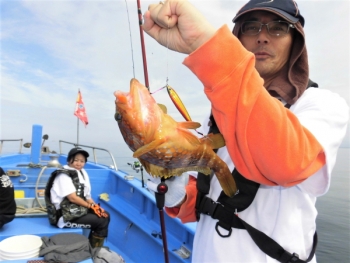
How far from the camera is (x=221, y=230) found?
5.60 feet

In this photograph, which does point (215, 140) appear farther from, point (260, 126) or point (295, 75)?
point (295, 75)

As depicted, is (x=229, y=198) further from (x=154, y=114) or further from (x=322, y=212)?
(x=322, y=212)

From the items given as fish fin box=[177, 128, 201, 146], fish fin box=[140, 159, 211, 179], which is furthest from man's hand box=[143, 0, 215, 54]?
fish fin box=[140, 159, 211, 179]

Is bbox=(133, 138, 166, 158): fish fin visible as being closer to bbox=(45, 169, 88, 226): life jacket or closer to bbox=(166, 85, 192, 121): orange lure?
bbox=(166, 85, 192, 121): orange lure

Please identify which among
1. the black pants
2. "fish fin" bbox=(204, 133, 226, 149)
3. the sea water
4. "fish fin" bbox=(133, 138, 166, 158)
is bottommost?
the sea water

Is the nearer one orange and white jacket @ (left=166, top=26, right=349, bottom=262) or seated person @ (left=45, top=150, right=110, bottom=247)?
orange and white jacket @ (left=166, top=26, right=349, bottom=262)

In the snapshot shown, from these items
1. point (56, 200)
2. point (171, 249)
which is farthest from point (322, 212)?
point (56, 200)

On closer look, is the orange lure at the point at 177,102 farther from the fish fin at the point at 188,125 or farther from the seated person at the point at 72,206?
the seated person at the point at 72,206

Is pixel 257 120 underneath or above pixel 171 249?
above

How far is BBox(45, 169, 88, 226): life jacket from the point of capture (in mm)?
5105

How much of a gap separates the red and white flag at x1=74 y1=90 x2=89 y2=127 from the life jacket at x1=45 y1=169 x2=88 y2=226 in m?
6.38

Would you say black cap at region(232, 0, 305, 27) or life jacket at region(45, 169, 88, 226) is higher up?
black cap at region(232, 0, 305, 27)

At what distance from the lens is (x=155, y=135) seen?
1332 mm

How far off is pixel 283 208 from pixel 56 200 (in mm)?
4983
